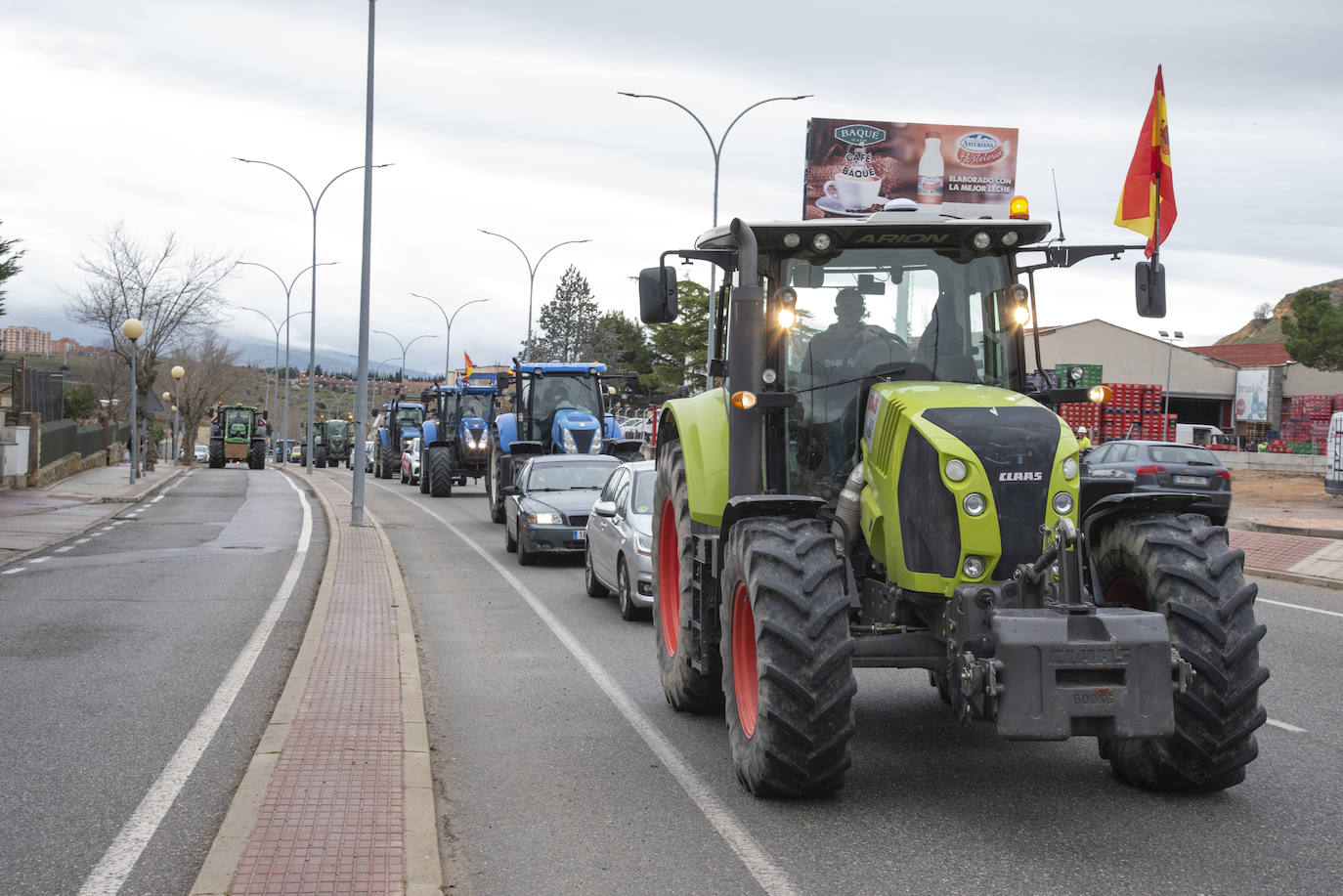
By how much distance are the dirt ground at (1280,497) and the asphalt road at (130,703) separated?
20.5 m

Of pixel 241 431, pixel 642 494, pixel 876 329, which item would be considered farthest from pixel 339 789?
pixel 241 431

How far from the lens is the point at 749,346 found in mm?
6949

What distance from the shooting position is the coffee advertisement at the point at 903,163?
41.8 m

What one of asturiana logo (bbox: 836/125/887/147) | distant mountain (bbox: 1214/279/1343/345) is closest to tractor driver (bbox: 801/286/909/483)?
asturiana logo (bbox: 836/125/887/147)

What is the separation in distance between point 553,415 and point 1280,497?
20.1 m

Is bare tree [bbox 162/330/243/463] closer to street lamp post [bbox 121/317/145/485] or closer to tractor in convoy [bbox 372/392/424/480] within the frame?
tractor in convoy [bbox 372/392/424/480]

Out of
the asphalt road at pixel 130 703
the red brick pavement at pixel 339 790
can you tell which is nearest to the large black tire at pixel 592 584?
the asphalt road at pixel 130 703

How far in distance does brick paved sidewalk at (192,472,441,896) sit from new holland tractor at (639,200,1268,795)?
1.65 m

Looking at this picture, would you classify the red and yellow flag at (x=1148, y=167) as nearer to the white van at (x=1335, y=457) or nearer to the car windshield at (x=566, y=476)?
the car windshield at (x=566, y=476)

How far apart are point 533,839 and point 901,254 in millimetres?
3538

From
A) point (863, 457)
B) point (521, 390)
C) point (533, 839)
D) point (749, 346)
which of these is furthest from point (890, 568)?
point (521, 390)

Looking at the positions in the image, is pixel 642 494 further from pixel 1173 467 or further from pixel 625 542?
pixel 1173 467

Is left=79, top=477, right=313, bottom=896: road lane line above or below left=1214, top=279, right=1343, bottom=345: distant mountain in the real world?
below

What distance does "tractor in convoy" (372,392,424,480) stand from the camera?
162 feet
